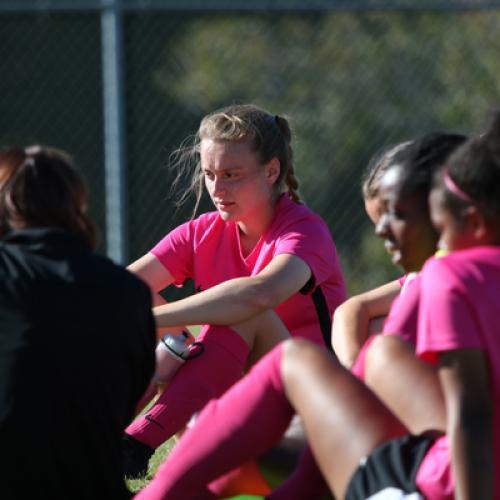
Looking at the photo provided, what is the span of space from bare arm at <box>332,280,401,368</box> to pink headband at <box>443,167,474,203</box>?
1.20 metres

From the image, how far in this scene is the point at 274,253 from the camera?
13.3ft

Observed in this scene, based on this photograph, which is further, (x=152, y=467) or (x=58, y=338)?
(x=152, y=467)

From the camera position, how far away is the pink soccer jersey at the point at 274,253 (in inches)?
159

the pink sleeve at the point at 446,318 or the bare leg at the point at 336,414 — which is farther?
the bare leg at the point at 336,414

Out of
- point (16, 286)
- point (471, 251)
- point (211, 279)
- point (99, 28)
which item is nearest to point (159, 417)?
point (211, 279)

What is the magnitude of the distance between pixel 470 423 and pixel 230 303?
61.8 inches

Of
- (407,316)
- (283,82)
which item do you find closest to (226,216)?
(407,316)

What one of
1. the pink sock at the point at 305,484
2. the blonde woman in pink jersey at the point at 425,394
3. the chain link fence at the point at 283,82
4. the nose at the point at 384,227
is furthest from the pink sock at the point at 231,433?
the chain link fence at the point at 283,82

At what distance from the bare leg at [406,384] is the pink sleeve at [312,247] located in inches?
51.2

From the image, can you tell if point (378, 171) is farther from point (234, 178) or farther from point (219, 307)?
point (234, 178)

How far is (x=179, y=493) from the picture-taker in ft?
8.60

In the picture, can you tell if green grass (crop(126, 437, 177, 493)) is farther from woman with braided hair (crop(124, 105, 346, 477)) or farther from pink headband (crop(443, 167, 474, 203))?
pink headband (crop(443, 167, 474, 203))

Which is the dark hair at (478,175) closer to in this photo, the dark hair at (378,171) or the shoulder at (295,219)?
the dark hair at (378,171)

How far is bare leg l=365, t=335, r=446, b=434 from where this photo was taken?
102 inches
